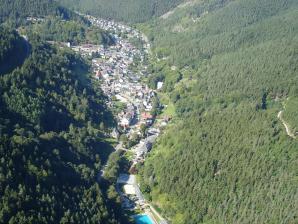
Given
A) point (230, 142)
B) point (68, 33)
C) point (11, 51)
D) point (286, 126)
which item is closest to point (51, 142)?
point (11, 51)

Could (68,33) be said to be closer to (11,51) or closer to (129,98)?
(129,98)

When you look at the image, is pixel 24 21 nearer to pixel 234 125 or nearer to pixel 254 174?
pixel 234 125

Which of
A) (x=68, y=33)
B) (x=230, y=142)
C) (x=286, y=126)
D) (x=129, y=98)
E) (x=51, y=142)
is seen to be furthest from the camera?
(x=68, y=33)

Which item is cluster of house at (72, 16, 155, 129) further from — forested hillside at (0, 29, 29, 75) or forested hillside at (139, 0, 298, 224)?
forested hillside at (0, 29, 29, 75)

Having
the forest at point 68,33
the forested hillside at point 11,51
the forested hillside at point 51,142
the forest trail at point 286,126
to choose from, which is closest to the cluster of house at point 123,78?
the forest at point 68,33

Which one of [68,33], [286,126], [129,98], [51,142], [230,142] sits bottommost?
[51,142]

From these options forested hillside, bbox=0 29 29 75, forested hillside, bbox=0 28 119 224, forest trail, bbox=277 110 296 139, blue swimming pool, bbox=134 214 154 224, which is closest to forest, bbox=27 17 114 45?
forested hillside, bbox=0 28 119 224
